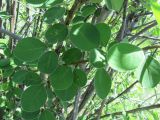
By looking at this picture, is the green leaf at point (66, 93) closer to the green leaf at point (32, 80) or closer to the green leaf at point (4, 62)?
the green leaf at point (32, 80)

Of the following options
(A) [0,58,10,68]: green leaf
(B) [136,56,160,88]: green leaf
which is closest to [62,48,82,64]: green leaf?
(B) [136,56,160,88]: green leaf

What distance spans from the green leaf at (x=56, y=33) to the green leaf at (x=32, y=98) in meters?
0.08

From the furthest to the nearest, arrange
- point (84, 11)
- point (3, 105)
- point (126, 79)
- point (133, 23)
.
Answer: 1. point (126, 79)
2. point (3, 105)
3. point (133, 23)
4. point (84, 11)

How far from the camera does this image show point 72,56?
1.59 ft

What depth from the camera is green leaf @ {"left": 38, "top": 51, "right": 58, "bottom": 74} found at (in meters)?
0.45

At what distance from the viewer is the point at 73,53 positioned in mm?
Result: 486

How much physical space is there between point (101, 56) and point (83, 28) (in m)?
0.04

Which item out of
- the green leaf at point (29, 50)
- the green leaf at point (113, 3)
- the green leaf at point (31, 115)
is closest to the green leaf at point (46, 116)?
the green leaf at point (31, 115)

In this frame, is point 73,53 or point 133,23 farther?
point 133,23

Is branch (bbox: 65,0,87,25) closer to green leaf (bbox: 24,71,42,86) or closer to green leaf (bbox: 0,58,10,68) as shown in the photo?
green leaf (bbox: 24,71,42,86)

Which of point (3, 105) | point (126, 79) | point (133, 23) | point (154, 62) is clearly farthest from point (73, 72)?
point (126, 79)

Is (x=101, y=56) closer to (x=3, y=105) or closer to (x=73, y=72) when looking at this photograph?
(x=73, y=72)

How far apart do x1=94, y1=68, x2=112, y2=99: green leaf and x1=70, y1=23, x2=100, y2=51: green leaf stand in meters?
0.04

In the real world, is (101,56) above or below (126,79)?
above
